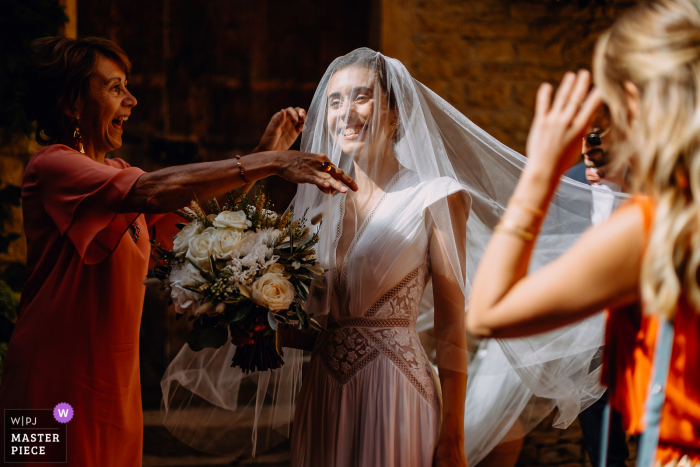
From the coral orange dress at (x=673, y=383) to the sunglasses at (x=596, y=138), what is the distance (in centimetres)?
121

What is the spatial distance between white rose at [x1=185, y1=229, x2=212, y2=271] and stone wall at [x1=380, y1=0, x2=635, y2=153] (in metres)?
2.60

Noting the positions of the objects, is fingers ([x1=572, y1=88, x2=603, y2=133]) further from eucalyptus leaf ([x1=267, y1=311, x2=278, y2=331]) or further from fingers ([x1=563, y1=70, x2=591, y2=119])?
eucalyptus leaf ([x1=267, y1=311, x2=278, y2=331])

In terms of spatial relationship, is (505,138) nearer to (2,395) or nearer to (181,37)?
(181,37)

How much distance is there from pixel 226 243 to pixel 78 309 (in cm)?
63

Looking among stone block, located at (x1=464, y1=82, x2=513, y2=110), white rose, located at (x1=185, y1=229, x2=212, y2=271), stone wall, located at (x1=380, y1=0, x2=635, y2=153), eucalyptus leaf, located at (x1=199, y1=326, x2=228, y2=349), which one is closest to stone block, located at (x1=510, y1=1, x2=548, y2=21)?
stone wall, located at (x1=380, y1=0, x2=635, y2=153)

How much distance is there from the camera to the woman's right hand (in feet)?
5.15

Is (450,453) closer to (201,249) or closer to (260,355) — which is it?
(260,355)

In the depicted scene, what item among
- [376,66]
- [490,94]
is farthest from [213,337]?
[490,94]

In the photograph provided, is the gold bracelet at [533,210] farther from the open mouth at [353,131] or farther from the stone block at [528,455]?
the stone block at [528,455]

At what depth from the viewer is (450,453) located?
158 centimetres

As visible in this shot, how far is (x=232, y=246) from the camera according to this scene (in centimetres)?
156

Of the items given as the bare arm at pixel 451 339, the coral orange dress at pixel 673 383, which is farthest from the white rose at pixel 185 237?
the coral orange dress at pixel 673 383

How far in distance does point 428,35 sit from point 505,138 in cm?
97

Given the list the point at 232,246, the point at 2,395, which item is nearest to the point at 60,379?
the point at 2,395
